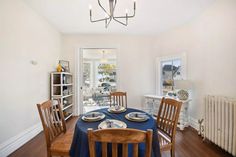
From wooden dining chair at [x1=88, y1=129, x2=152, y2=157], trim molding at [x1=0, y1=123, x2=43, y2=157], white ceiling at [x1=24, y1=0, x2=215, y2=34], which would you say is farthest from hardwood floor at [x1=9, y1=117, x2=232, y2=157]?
white ceiling at [x1=24, y1=0, x2=215, y2=34]

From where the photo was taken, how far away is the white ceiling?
2527mm

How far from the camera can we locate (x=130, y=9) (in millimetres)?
2771

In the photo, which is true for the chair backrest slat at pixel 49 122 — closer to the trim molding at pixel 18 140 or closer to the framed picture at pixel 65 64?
the trim molding at pixel 18 140

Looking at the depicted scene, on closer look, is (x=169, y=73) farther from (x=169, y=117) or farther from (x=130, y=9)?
(x=169, y=117)

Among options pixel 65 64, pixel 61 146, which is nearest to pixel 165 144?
pixel 61 146

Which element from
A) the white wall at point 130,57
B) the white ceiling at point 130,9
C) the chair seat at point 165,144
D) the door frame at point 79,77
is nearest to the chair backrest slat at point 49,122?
the chair seat at point 165,144

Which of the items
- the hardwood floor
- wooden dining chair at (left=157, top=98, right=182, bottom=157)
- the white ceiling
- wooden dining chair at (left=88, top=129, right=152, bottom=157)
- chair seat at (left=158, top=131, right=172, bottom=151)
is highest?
the white ceiling

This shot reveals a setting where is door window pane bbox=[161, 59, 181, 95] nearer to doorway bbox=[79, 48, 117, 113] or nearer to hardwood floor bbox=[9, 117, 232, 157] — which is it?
hardwood floor bbox=[9, 117, 232, 157]

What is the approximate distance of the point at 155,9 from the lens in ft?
9.02

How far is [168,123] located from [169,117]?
0.27 feet

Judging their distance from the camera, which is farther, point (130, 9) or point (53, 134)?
point (130, 9)

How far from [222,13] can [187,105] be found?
77.3 inches

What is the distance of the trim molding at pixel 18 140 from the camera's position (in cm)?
203

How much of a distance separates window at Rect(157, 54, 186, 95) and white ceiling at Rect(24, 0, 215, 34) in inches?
35.9
